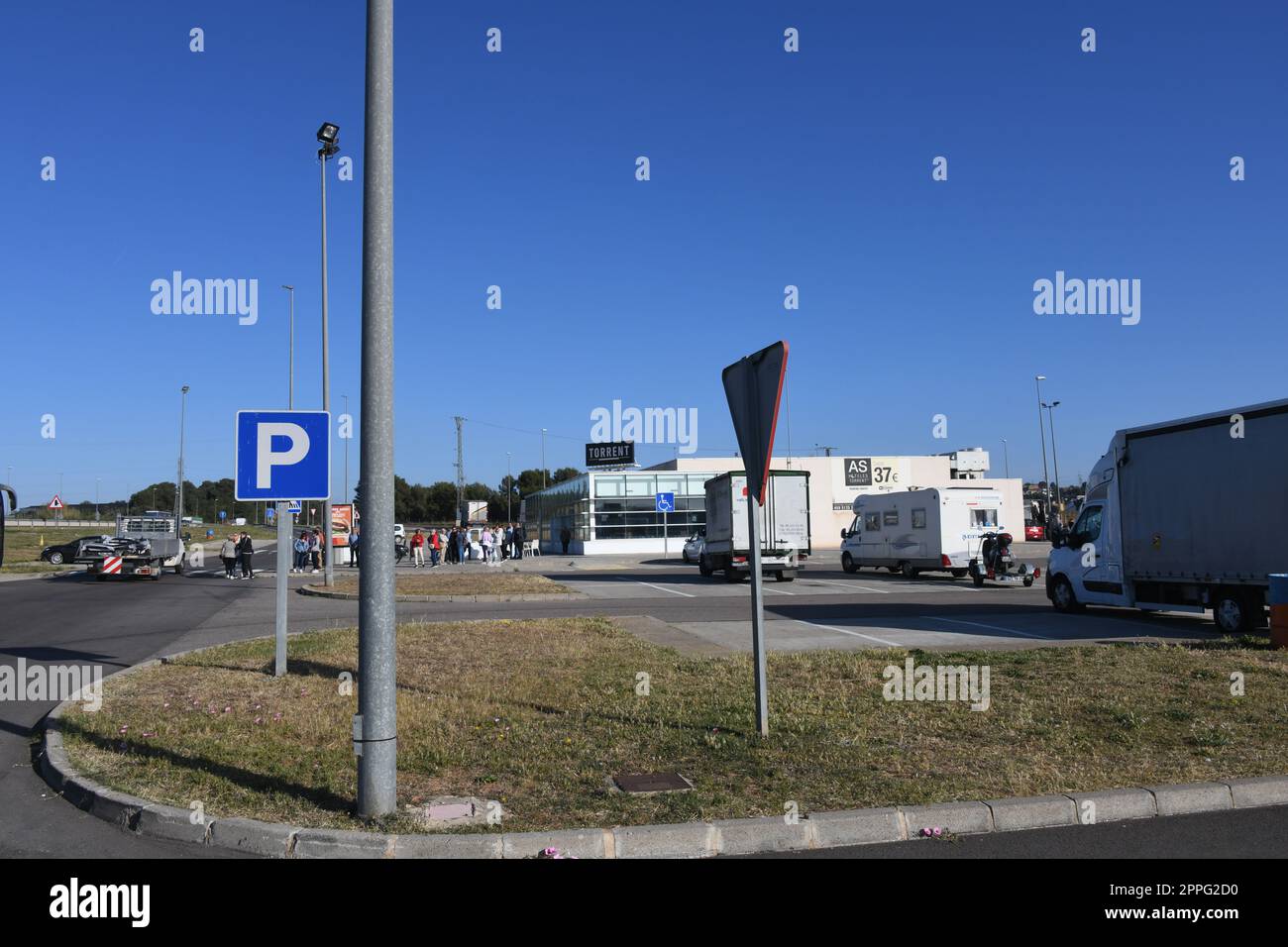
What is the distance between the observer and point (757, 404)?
727 cm

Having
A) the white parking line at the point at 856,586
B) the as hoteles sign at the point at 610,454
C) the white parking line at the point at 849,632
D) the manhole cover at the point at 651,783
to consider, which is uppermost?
the as hoteles sign at the point at 610,454

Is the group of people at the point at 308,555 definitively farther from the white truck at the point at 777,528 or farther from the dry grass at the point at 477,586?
the white truck at the point at 777,528

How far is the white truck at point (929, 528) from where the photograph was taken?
28109 millimetres

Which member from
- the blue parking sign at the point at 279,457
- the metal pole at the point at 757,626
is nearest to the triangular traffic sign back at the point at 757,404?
the metal pole at the point at 757,626

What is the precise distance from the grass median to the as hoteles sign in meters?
50.3

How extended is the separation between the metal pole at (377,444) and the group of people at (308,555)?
3546cm

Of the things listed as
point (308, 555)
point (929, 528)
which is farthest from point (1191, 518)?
point (308, 555)

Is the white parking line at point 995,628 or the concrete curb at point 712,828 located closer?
the concrete curb at point 712,828

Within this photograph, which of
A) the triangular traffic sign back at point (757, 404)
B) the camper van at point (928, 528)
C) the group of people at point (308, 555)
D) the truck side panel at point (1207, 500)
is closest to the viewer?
the triangular traffic sign back at point (757, 404)

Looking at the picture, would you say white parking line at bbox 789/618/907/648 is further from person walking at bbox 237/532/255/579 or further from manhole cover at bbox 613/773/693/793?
person walking at bbox 237/532/255/579

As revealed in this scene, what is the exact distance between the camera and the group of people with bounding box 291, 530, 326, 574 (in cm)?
3950

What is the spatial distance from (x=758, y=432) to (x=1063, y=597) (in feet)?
41.5
